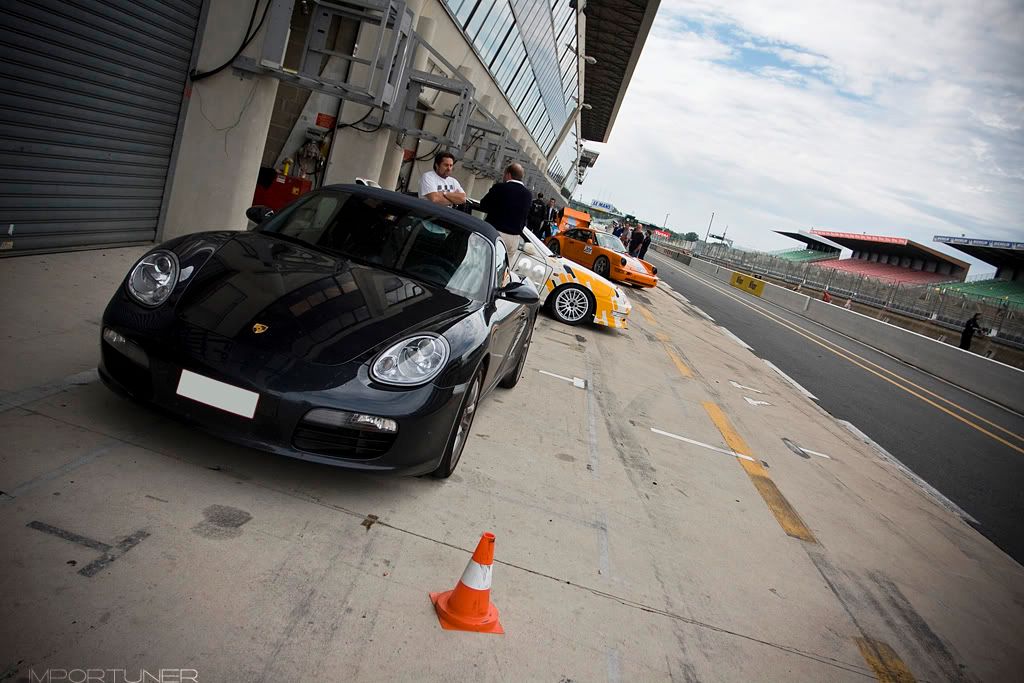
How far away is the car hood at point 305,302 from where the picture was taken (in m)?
3.24

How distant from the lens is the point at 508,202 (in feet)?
27.8

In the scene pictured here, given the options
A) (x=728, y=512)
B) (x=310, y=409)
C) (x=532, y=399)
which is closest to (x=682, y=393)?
(x=532, y=399)

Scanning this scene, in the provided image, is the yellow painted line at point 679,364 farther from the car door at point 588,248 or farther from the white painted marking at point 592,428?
the car door at point 588,248

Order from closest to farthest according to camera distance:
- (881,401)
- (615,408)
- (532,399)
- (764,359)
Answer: (532,399) → (615,408) → (881,401) → (764,359)

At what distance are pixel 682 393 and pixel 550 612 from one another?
5770 mm

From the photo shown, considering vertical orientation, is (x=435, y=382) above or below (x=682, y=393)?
above

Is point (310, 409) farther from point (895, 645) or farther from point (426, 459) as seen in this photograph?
point (895, 645)

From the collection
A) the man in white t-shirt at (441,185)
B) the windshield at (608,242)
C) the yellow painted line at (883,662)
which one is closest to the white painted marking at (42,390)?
the man in white t-shirt at (441,185)

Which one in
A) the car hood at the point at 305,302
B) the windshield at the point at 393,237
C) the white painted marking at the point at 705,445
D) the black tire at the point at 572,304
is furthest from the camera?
the black tire at the point at 572,304

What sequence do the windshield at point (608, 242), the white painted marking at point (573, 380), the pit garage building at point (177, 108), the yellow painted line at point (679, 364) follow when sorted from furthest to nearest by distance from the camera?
1. the windshield at point (608, 242)
2. the yellow painted line at point (679, 364)
3. the white painted marking at point (573, 380)
4. the pit garage building at point (177, 108)

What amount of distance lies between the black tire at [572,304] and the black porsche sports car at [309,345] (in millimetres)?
6815

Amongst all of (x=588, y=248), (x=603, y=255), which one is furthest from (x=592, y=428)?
(x=588, y=248)

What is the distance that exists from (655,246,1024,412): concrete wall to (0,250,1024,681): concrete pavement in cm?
1418

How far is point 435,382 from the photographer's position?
3.44 m
